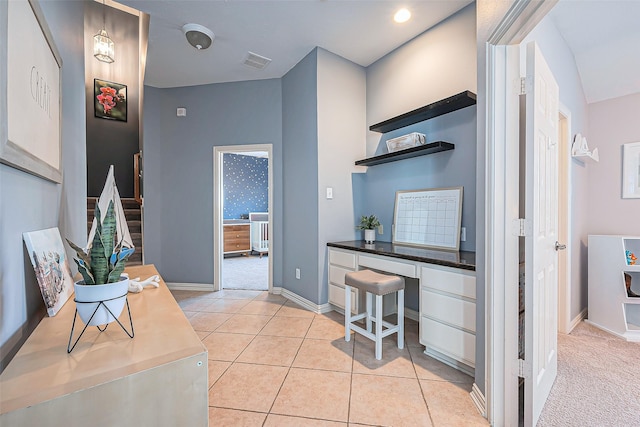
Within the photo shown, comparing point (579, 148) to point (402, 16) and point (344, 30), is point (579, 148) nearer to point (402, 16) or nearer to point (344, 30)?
point (402, 16)

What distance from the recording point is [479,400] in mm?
1543

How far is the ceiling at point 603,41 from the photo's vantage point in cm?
210

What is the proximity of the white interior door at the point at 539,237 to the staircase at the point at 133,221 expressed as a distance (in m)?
4.92

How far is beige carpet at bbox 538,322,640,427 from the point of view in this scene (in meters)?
1.51

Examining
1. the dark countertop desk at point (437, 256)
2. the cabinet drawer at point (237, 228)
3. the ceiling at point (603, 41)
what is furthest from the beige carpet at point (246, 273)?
the ceiling at point (603, 41)

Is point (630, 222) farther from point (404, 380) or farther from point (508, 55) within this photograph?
point (404, 380)

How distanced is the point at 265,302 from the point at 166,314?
231cm

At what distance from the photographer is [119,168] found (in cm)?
525

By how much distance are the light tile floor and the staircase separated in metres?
2.44

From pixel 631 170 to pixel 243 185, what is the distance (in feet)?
22.4

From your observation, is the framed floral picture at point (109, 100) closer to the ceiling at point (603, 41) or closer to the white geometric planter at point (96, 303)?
the white geometric planter at point (96, 303)

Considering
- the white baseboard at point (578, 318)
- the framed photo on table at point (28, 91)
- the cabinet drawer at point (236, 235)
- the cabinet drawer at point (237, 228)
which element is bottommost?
the white baseboard at point (578, 318)

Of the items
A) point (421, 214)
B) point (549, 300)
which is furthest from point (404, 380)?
point (421, 214)

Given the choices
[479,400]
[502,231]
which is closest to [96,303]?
[502,231]
